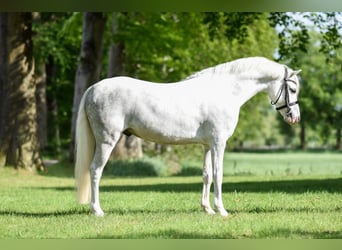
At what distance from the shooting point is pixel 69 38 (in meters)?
32.6

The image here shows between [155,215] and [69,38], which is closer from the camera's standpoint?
[155,215]

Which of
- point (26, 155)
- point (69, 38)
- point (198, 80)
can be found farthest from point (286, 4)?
point (69, 38)

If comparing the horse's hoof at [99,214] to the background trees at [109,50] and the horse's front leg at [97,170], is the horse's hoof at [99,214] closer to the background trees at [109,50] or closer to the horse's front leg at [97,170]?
the horse's front leg at [97,170]

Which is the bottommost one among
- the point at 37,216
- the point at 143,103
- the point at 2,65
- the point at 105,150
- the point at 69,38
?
the point at 37,216

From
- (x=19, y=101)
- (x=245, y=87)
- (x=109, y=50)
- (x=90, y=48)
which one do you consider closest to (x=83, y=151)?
(x=245, y=87)

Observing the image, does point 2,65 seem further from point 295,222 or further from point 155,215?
point 295,222

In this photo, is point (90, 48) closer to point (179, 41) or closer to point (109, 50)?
point (179, 41)

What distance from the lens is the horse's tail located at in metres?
10.8

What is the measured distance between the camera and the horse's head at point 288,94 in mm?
10938

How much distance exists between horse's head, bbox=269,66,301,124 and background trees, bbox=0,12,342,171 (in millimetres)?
9512

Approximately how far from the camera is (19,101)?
2078cm

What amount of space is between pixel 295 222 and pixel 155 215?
214cm

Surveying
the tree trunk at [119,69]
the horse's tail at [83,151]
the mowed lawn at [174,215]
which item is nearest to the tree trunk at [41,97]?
the tree trunk at [119,69]

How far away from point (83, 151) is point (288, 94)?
3.29 metres
